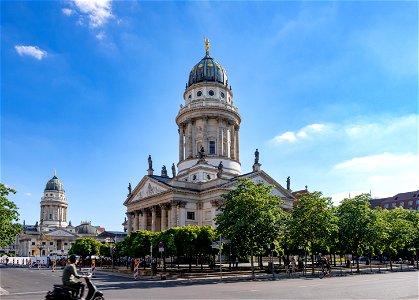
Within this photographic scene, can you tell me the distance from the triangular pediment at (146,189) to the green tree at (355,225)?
107 ft

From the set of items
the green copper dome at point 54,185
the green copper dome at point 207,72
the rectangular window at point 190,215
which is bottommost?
the rectangular window at point 190,215

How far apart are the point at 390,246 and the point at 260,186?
27.3 m

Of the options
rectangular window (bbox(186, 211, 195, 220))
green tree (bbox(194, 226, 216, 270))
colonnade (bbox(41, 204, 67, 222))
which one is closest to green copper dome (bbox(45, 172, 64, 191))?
colonnade (bbox(41, 204, 67, 222))

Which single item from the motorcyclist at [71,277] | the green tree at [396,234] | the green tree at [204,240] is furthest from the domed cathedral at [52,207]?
the motorcyclist at [71,277]

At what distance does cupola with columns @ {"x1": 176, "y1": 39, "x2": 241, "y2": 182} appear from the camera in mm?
85625

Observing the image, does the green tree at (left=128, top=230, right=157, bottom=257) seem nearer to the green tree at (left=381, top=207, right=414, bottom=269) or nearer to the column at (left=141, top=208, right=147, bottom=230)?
the column at (left=141, top=208, right=147, bottom=230)

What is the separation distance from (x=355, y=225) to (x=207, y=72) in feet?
173

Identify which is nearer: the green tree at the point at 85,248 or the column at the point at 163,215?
the column at the point at 163,215

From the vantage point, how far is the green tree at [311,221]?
47.5 meters

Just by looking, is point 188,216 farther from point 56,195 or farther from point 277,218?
point 56,195

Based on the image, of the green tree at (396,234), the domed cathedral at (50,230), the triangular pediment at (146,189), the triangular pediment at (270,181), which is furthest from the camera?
the domed cathedral at (50,230)

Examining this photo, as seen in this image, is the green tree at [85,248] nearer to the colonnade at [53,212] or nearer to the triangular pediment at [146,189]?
the triangular pediment at [146,189]

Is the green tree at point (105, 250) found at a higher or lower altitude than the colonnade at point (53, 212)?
lower

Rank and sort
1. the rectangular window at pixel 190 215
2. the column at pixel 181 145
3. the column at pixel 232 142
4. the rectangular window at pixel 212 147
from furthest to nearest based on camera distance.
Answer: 1. the column at pixel 181 145
2. the column at pixel 232 142
3. the rectangular window at pixel 212 147
4. the rectangular window at pixel 190 215
